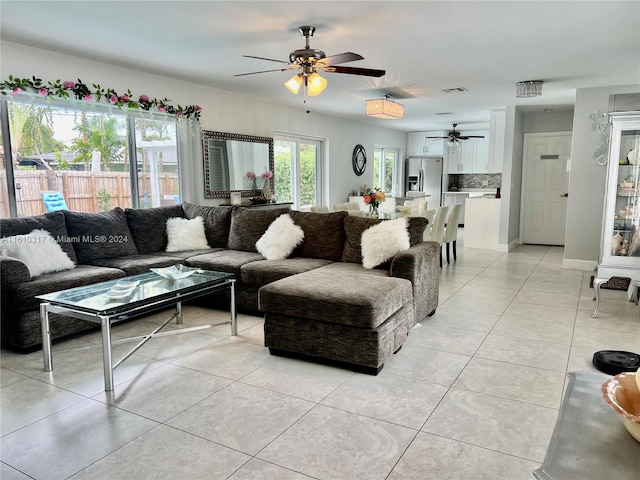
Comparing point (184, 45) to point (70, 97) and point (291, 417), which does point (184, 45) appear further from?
point (291, 417)

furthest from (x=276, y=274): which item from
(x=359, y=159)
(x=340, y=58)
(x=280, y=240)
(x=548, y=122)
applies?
(x=548, y=122)

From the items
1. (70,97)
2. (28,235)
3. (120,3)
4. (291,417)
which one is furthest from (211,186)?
(291,417)

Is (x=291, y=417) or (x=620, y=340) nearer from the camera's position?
(x=291, y=417)

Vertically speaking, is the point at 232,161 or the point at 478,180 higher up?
the point at 232,161

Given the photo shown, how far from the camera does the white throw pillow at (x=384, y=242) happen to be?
12.1 ft

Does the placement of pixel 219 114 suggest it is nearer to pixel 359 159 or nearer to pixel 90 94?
pixel 90 94

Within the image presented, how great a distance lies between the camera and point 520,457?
1.95m

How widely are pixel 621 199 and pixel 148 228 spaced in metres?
5.08

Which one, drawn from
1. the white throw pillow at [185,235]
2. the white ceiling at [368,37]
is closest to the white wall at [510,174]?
the white ceiling at [368,37]

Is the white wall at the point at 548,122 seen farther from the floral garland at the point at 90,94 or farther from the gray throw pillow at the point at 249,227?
the floral garland at the point at 90,94

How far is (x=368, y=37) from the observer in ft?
12.1

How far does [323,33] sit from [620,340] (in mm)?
3383

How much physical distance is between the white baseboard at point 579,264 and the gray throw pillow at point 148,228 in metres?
5.42

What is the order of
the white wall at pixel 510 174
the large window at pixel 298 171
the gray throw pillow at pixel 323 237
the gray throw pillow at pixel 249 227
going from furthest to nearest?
1. the white wall at pixel 510 174
2. the large window at pixel 298 171
3. the gray throw pillow at pixel 249 227
4. the gray throw pillow at pixel 323 237
